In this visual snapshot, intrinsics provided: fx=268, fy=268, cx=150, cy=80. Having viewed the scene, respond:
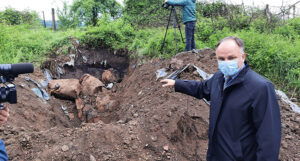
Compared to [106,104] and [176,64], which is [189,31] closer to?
[176,64]

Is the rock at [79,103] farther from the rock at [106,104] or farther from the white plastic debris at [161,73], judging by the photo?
the white plastic debris at [161,73]

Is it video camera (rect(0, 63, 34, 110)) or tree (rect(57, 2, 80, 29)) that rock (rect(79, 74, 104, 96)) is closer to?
video camera (rect(0, 63, 34, 110))

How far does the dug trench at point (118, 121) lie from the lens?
12.8 ft

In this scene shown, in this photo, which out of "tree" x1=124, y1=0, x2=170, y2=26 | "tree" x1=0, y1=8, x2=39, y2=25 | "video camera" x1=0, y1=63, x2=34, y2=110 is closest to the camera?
"video camera" x1=0, y1=63, x2=34, y2=110

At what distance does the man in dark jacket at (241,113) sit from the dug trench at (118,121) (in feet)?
5.78

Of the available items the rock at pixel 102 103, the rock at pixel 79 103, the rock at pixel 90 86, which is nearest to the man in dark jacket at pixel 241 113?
the rock at pixel 102 103

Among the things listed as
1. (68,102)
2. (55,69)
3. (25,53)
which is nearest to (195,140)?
(68,102)

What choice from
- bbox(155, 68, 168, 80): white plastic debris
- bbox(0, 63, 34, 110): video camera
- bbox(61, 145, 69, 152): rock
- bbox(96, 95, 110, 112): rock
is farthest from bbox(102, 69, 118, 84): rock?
bbox(0, 63, 34, 110): video camera

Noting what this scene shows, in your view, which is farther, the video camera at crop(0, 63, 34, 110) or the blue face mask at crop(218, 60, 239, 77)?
the blue face mask at crop(218, 60, 239, 77)

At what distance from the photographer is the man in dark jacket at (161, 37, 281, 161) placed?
83.5 inches

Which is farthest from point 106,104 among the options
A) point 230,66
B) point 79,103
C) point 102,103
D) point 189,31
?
point 230,66

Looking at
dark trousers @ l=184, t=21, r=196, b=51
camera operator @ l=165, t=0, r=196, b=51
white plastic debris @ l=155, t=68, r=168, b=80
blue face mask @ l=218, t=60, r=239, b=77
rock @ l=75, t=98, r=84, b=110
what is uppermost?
camera operator @ l=165, t=0, r=196, b=51

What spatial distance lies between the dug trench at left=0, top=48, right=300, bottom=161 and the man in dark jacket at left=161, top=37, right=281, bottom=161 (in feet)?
5.78

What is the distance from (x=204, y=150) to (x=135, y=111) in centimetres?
166
